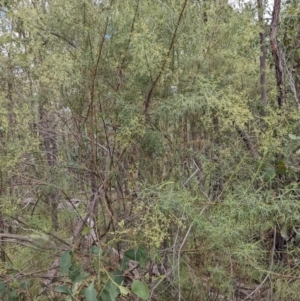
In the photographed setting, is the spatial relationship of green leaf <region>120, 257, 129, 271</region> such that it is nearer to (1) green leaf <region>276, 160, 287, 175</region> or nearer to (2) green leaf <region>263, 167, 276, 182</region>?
(2) green leaf <region>263, 167, 276, 182</region>

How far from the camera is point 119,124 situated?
70.5 inches

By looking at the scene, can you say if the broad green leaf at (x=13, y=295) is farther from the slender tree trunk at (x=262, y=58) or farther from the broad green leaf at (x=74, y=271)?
the slender tree trunk at (x=262, y=58)

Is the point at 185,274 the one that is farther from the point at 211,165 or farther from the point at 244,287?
the point at 211,165

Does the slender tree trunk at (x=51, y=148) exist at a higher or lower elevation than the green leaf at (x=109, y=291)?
higher

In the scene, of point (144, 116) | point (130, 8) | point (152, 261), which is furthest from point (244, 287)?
point (130, 8)

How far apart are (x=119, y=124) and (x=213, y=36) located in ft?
2.00

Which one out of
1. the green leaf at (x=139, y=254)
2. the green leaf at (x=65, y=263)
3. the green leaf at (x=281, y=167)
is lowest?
the green leaf at (x=65, y=263)

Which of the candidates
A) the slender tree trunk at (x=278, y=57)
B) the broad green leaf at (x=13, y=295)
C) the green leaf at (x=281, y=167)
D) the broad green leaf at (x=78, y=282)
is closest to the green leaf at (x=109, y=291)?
the broad green leaf at (x=78, y=282)

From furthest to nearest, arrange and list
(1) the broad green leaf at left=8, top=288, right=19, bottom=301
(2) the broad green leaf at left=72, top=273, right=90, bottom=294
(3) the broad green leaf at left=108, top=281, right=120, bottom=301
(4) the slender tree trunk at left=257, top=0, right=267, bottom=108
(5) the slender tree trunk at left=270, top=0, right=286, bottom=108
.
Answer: (4) the slender tree trunk at left=257, top=0, right=267, bottom=108 → (5) the slender tree trunk at left=270, top=0, right=286, bottom=108 → (1) the broad green leaf at left=8, top=288, right=19, bottom=301 → (2) the broad green leaf at left=72, top=273, right=90, bottom=294 → (3) the broad green leaf at left=108, top=281, right=120, bottom=301

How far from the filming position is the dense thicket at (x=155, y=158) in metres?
1.60

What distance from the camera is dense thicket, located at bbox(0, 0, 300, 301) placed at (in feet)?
5.25

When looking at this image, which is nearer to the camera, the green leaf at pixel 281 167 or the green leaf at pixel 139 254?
the green leaf at pixel 139 254

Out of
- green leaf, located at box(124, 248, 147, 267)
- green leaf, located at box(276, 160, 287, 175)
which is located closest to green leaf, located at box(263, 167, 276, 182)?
green leaf, located at box(276, 160, 287, 175)

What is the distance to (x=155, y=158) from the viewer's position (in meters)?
1.91
